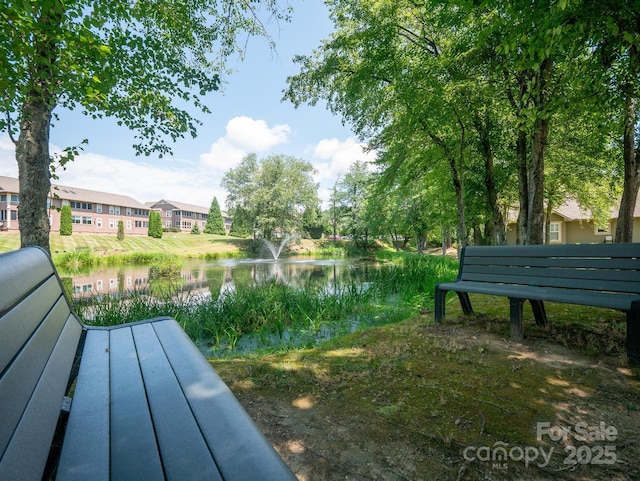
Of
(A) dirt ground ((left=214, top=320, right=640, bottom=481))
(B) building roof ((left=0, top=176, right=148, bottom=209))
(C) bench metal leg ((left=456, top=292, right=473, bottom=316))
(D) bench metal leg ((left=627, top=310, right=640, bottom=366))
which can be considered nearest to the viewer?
(A) dirt ground ((left=214, top=320, right=640, bottom=481))

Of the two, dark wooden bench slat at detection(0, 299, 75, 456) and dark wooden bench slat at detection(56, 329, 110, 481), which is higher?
dark wooden bench slat at detection(0, 299, 75, 456)

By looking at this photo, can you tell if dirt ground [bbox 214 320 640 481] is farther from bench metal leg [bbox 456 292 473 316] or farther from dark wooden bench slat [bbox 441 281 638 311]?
bench metal leg [bbox 456 292 473 316]

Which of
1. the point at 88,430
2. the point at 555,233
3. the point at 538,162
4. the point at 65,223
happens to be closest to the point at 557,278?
the point at 538,162

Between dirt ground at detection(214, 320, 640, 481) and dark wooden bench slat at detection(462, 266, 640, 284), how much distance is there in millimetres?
769

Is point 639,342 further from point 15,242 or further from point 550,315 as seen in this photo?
point 15,242

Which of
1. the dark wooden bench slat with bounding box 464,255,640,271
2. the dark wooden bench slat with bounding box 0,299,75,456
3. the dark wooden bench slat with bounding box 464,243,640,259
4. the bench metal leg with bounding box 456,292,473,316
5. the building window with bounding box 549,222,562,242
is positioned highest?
the building window with bounding box 549,222,562,242

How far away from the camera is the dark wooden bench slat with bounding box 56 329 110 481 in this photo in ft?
3.01

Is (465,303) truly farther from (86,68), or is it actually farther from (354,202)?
(354,202)

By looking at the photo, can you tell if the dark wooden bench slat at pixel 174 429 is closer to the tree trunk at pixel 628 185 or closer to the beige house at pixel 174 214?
the tree trunk at pixel 628 185

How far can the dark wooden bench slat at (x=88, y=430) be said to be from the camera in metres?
0.92

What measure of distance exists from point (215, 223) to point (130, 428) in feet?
214

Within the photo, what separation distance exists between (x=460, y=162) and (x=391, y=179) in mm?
2529

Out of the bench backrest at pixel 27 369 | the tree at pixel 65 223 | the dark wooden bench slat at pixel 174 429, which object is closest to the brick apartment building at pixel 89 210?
the tree at pixel 65 223

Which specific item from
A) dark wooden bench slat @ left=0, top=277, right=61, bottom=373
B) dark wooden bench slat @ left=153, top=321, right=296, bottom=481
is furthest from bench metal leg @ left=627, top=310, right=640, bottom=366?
dark wooden bench slat @ left=0, top=277, right=61, bottom=373
